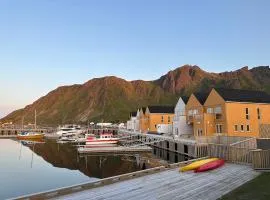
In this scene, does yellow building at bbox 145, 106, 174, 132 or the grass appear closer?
the grass

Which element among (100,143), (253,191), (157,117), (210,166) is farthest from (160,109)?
(253,191)

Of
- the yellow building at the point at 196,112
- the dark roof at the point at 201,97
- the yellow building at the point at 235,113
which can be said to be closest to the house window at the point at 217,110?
the yellow building at the point at 235,113

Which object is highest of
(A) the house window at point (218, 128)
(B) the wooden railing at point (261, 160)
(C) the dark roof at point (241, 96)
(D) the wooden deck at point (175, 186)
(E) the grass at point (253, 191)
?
(C) the dark roof at point (241, 96)

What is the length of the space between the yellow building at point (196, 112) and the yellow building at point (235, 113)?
1.50m

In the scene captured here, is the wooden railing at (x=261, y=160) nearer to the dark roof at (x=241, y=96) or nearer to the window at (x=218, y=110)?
the dark roof at (x=241, y=96)

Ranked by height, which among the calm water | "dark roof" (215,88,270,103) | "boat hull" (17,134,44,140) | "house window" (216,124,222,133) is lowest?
the calm water

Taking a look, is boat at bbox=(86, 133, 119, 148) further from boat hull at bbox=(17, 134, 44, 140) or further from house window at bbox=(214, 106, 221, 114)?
boat hull at bbox=(17, 134, 44, 140)

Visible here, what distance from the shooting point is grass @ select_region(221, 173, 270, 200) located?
1527 centimetres

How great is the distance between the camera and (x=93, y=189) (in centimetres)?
1845

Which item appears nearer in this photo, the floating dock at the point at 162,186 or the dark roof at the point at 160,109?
the floating dock at the point at 162,186

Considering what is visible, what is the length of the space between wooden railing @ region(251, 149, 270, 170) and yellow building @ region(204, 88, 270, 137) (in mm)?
28448

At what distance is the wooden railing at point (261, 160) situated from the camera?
896 inches

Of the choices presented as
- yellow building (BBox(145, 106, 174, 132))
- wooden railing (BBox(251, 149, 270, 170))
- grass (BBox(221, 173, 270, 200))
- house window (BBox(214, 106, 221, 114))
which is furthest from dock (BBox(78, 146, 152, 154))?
grass (BBox(221, 173, 270, 200))

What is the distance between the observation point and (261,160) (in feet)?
A: 75.9
